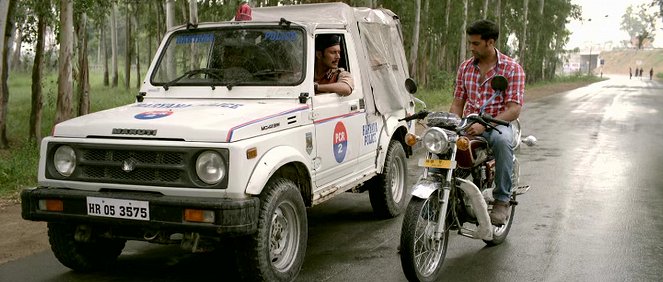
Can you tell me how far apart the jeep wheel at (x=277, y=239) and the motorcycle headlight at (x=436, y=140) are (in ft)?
3.41

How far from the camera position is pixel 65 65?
10.7 metres

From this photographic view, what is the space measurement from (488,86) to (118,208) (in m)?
3.08

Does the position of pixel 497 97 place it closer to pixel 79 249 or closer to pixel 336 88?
pixel 336 88

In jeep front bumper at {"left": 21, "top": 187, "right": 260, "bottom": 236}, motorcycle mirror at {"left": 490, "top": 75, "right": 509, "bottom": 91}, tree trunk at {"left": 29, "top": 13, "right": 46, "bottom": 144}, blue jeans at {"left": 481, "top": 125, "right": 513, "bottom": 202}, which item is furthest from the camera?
tree trunk at {"left": 29, "top": 13, "right": 46, "bottom": 144}

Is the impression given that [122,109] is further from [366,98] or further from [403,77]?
[403,77]

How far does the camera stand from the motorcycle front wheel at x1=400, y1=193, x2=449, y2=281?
442cm

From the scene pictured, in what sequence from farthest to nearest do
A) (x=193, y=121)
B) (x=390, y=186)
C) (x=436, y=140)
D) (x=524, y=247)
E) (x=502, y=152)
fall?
(x=390, y=186), (x=524, y=247), (x=502, y=152), (x=436, y=140), (x=193, y=121)

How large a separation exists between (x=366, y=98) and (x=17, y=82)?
37343 mm

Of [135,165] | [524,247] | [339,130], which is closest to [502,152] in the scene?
[524,247]

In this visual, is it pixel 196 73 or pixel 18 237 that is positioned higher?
pixel 196 73

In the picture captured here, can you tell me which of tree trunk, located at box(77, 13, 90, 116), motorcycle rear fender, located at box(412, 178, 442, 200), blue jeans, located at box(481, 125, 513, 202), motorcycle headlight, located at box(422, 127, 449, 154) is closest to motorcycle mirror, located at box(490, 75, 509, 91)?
blue jeans, located at box(481, 125, 513, 202)

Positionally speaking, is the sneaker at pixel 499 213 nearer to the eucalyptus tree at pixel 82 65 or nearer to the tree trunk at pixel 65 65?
the tree trunk at pixel 65 65

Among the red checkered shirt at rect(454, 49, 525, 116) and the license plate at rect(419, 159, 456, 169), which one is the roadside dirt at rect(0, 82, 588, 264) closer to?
the license plate at rect(419, 159, 456, 169)

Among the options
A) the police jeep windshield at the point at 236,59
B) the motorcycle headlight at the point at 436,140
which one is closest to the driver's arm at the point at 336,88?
the police jeep windshield at the point at 236,59
